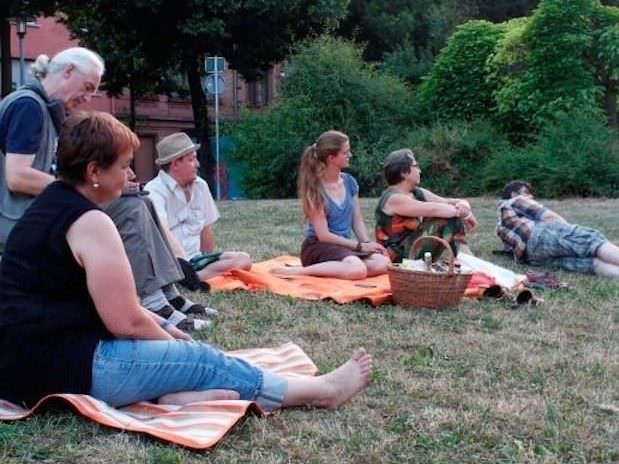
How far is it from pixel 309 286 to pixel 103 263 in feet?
11.6

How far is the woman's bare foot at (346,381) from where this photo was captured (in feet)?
11.2

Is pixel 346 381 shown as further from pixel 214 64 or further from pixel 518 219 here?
pixel 214 64

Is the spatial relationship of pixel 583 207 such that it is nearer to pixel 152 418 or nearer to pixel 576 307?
pixel 576 307

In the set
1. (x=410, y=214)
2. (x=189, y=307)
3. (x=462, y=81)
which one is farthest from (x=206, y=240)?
(x=462, y=81)

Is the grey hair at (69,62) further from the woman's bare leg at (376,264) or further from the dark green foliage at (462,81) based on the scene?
the dark green foliage at (462,81)

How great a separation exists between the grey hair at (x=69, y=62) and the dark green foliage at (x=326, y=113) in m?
15.8

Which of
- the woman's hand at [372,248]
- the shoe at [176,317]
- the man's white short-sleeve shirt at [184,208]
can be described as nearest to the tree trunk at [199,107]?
the woman's hand at [372,248]

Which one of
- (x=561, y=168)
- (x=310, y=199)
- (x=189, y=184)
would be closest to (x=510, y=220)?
(x=310, y=199)

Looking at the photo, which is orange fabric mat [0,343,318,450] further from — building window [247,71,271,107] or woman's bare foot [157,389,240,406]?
building window [247,71,271,107]

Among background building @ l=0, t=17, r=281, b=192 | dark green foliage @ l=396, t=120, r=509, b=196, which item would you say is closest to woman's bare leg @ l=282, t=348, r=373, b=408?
dark green foliage @ l=396, t=120, r=509, b=196

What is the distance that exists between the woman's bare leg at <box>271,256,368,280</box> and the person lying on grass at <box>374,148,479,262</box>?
0.48m

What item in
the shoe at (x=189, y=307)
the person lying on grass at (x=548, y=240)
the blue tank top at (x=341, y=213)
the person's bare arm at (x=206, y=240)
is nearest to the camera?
the shoe at (x=189, y=307)

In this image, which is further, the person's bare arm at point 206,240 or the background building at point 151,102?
the background building at point 151,102

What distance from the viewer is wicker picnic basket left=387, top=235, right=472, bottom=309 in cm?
551
